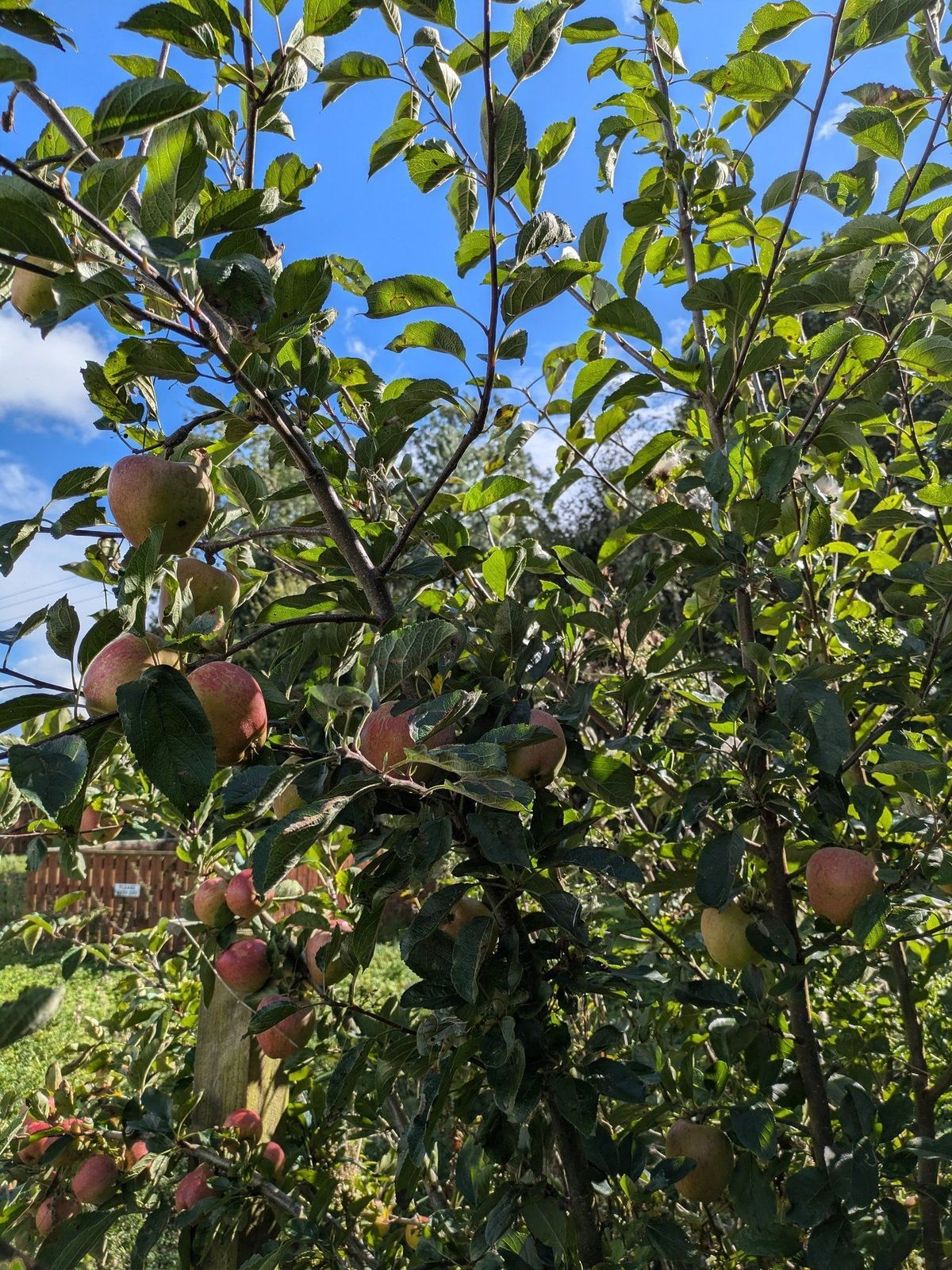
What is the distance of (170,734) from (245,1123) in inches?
47.1

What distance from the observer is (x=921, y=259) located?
45.0 inches

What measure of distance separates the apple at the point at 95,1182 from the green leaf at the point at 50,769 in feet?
3.68

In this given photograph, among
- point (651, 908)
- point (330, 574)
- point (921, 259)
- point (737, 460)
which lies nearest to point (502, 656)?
point (330, 574)

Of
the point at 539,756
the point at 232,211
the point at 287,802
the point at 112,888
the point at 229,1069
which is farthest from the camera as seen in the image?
the point at 112,888

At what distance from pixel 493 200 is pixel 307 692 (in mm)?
446

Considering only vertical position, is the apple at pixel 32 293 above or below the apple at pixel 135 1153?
above

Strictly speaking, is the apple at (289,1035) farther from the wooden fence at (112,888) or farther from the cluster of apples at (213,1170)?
the wooden fence at (112,888)

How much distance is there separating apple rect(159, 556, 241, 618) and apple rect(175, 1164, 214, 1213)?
36.8 inches

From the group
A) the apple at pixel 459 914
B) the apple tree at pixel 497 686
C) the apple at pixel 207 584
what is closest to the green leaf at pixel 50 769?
the apple tree at pixel 497 686

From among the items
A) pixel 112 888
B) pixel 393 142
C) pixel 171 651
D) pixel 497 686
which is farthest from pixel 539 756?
pixel 112 888

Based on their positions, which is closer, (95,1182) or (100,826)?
(95,1182)

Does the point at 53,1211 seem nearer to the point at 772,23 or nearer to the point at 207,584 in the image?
the point at 207,584

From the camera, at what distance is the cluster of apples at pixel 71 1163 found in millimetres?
1361

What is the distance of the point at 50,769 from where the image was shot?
58cm
